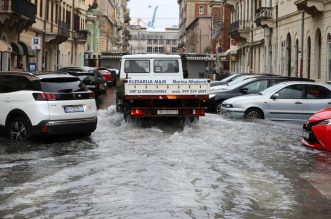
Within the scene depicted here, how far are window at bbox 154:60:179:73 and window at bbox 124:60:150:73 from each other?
30cm

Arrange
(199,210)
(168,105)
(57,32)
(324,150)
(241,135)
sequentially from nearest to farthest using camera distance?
(199,210), (324,150), (241,135), (168,105), (57,32)

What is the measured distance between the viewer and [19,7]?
3556 centimetres

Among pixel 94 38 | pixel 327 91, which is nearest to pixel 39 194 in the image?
pixel 327 91

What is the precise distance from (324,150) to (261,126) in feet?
15.1

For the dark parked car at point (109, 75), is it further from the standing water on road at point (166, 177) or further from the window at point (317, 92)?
the standing water on road at point (166, 177)

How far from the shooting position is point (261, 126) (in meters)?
16.9

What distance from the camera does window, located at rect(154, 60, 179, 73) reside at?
63.2 feet

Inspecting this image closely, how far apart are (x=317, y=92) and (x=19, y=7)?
22523 mm

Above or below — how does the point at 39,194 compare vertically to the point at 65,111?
below

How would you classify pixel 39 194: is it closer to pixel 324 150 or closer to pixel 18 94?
pixel 18 94

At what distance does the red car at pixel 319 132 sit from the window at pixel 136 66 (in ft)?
25.3

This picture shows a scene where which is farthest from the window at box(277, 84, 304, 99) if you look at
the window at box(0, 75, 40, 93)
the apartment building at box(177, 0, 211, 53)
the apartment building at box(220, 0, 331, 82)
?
the apartment building at box(177, 0, 211, 53)

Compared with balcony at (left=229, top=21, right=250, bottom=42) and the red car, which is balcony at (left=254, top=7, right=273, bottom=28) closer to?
balcony at (left=229, top=21, right=250, bottom=42)

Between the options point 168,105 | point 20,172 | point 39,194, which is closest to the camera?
point 39,194
